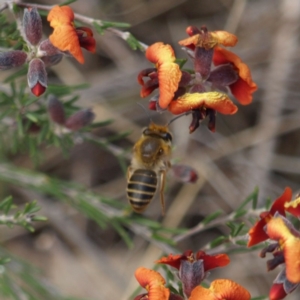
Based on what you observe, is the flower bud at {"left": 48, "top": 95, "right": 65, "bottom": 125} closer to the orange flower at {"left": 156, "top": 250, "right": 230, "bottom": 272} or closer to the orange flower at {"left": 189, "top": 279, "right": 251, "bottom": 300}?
the orange flower at {"left": 156, "top": 250, "right": 230, "bottom": 272}

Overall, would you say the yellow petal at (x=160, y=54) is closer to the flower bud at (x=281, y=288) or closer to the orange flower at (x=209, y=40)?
the orange flower at (x=209, y=40)

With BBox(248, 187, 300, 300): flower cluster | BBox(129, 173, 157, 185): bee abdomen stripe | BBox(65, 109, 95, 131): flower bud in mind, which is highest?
BBox(65, 109, 95, 131): flower bud

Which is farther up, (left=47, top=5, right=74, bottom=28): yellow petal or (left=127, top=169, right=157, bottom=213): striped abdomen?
(left=47, top=5, right=74, bottom=28): yellow petal

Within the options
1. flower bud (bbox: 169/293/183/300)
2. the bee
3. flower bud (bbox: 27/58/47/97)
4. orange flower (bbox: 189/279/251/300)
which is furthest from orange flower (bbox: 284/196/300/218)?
flower bud (bbox: 27/58/47/97)

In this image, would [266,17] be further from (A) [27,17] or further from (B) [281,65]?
(A) [27,17]

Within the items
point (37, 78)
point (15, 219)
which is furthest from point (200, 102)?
point (15, 219)

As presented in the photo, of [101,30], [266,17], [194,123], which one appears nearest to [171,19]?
[266,17]
